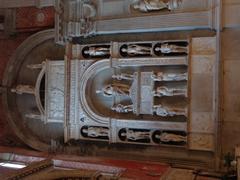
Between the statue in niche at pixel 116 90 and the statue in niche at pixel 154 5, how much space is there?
68.3 inches

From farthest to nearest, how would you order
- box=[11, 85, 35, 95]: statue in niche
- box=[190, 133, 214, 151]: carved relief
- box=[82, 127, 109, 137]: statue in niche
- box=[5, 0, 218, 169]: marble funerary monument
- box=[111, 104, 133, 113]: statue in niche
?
1. box=[11, 85, 35, 95]: statue in niche
2. box=[82, 127, 109, 137]: statue in niche
3. box=[111, 104, 133, 113]: statue in niche
4. box=[5, 0, 218, 169]: marble funerary monument
5. box=[190, 133, 214, 151]: carved relief

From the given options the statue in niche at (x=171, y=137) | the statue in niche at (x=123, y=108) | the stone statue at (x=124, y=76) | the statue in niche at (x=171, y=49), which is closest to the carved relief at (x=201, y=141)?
the statue in niche at (x=171, y=137)

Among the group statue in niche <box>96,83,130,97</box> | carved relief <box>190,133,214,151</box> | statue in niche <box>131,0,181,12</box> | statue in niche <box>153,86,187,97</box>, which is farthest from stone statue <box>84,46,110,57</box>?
carved relief <box>190,133,214,151</box>

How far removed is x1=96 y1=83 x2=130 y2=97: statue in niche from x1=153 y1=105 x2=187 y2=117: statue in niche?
2.63 feet

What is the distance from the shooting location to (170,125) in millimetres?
7672

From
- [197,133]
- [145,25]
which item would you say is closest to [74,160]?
[197,133]

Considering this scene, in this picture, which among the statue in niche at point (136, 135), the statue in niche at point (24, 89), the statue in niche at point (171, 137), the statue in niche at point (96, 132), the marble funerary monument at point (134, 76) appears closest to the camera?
the marble funerary monument at point (134, 76)

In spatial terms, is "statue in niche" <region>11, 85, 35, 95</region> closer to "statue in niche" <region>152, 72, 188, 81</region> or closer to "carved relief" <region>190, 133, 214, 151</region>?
"statue in niche" <region>152, 72, 188, 81</region>

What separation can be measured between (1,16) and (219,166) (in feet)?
22.2

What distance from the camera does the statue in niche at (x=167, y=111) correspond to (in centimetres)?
763

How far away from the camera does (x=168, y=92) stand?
306 inches

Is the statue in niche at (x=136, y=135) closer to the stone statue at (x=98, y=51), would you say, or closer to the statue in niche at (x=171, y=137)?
the statue in niche at (x=171, y=137)

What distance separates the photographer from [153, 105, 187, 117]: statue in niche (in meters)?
7.63

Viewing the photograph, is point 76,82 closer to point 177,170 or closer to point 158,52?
point 158,52
